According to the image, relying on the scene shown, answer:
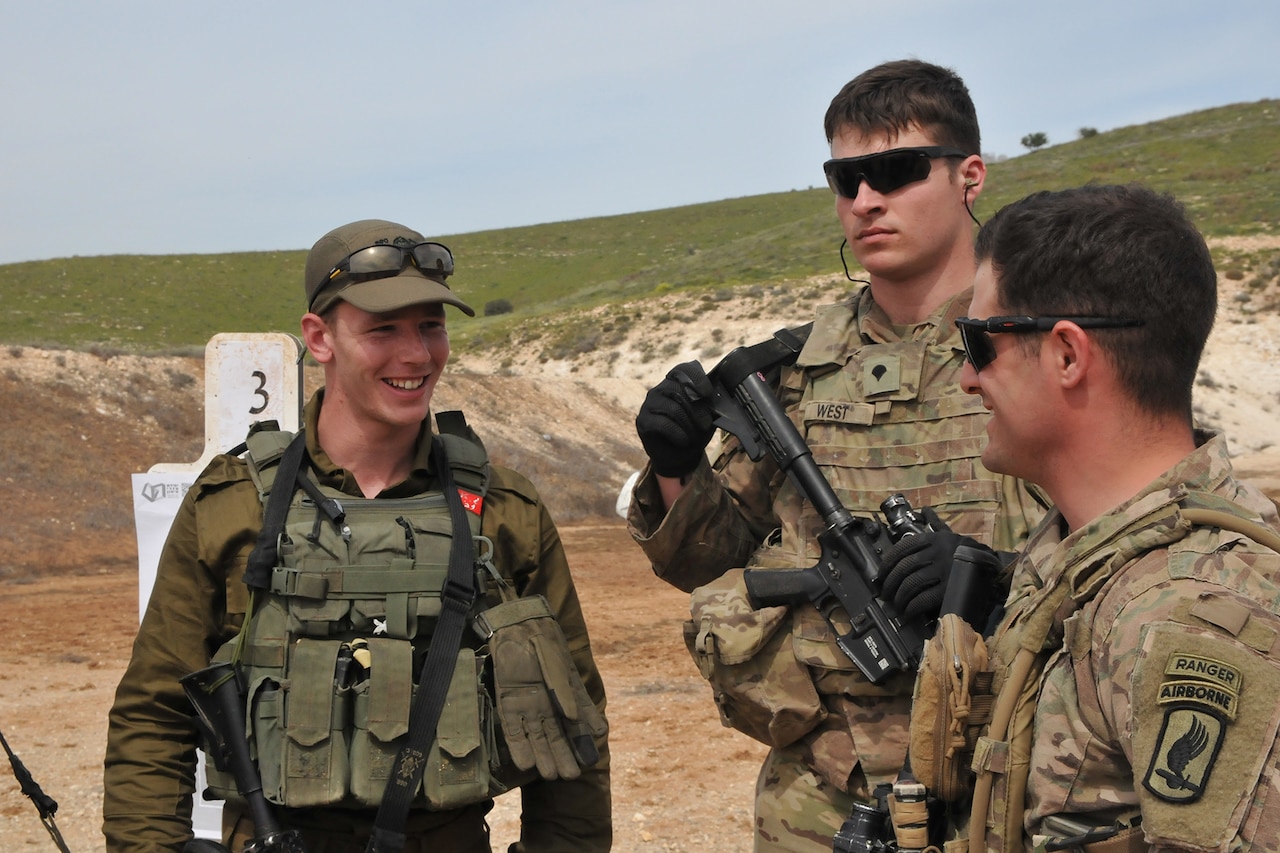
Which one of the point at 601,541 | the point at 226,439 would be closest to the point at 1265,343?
the point at 601,541

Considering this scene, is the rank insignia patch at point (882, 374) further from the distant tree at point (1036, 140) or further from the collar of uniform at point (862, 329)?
the distant tree at point (1036, 140)

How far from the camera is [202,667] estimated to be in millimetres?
2602

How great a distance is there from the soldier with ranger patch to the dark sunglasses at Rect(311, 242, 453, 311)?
1365mm

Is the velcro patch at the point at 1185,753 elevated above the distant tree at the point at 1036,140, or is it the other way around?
the distant tree at the point at 1036,140

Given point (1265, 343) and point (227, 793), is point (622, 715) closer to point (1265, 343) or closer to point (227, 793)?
point (227, 793)

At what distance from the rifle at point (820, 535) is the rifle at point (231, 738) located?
1188mm

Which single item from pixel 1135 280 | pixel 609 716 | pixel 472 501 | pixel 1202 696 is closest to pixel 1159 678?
pixel 1202 696

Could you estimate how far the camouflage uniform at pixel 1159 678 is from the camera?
141cm

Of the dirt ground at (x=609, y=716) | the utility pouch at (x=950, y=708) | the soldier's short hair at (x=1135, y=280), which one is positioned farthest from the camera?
the dirt ground at (x=609, y=716)

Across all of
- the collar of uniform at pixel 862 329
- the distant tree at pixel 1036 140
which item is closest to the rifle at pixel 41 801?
the collar of uniform at pixel 862 329

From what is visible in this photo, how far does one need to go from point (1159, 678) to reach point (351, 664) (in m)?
1.70

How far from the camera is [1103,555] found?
5.50ft

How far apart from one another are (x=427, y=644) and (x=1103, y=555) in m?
1.54

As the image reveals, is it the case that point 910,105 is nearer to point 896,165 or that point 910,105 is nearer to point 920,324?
point 896,165
